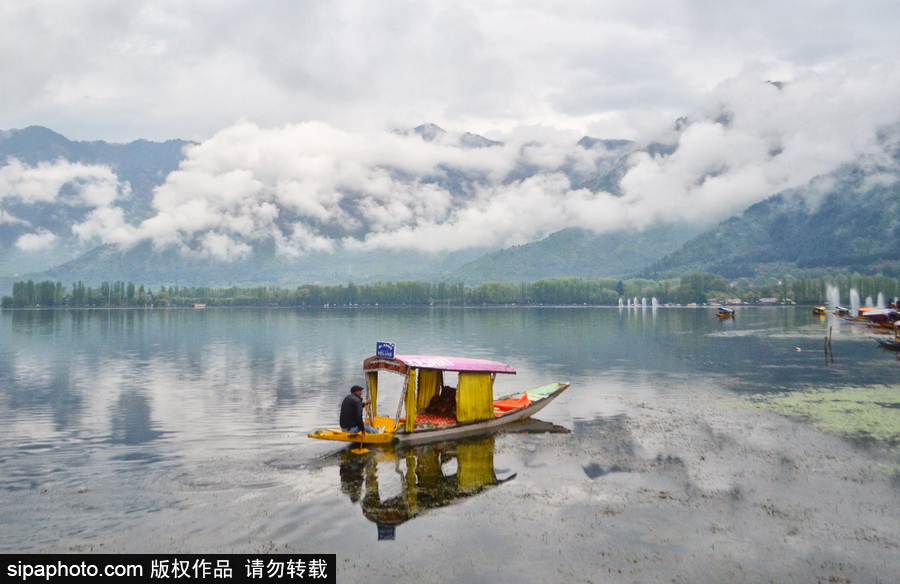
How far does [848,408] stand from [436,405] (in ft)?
92.6

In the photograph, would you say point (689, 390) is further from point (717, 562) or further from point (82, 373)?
point (82, 373)

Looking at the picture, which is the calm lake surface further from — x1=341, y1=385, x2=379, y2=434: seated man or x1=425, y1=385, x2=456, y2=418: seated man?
x1=425, y1=385, x2=456, y2=418: seated man

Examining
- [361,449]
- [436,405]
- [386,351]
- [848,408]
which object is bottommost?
[848,408]

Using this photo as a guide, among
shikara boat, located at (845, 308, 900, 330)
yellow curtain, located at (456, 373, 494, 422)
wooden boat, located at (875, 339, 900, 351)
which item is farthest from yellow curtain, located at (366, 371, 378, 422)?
shikara boat, located at (845, 308, 900, 330)

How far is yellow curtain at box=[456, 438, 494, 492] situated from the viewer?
26328mm

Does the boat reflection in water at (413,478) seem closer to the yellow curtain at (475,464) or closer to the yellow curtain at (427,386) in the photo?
the yellow curtain at (475,464)

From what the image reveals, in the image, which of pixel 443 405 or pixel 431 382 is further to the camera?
pixel 431 382

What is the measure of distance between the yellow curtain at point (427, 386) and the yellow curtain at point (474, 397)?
264 cm

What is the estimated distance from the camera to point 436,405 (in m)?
37.1

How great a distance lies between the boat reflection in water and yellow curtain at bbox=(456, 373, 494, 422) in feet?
5.92

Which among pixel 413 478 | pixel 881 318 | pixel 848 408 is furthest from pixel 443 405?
pixel 881 318

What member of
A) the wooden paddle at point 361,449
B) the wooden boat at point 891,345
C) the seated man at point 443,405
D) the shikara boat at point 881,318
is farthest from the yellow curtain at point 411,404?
the shikara boat at point 881,318

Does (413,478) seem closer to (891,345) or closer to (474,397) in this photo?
(474,397)

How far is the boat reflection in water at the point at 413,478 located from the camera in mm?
23219
